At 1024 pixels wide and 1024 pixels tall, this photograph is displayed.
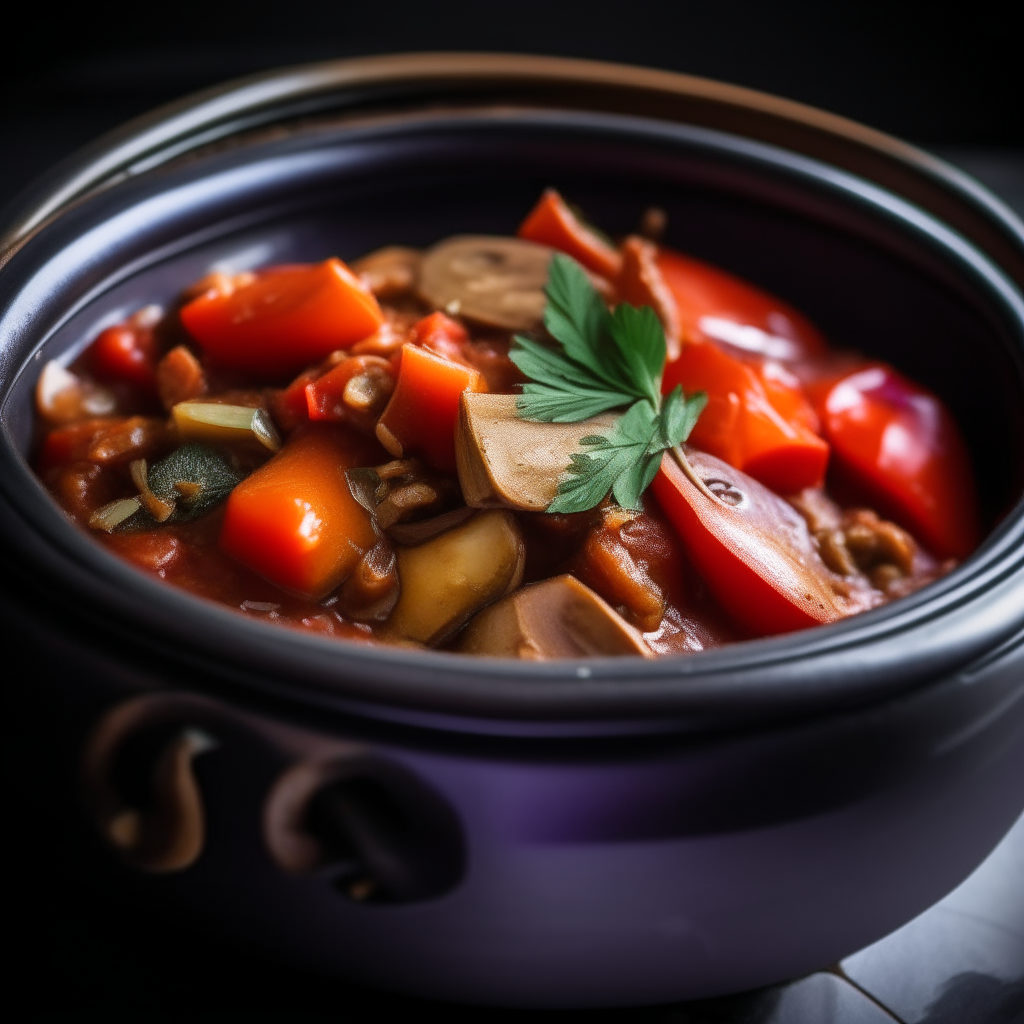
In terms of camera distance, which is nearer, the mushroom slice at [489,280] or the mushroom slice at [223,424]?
the mushroom slice at [223,424]

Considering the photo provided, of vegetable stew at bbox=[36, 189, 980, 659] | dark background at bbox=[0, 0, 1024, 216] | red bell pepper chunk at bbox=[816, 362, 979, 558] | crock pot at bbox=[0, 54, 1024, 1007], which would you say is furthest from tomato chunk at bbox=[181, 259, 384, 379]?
dark background at bbox=[0, 0, 1024, 216]

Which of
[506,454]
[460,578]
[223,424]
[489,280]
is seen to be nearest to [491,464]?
[506,454]

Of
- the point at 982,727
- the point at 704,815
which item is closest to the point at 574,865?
the point at 704,815

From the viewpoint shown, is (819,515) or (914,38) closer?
(819,515)

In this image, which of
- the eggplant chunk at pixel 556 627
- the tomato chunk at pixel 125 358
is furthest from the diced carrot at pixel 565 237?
the eggplant chunk at pixel 556 627

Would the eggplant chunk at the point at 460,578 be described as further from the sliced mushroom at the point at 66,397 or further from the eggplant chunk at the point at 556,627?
the sliced mushroom at the point at 66,397

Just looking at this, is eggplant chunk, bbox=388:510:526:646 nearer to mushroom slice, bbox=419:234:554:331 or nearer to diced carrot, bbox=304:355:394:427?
diced carrot, bbox=304:355:394:427

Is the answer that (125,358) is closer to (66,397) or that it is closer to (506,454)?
(66,397)

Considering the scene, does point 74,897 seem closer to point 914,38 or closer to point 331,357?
point 331,357
